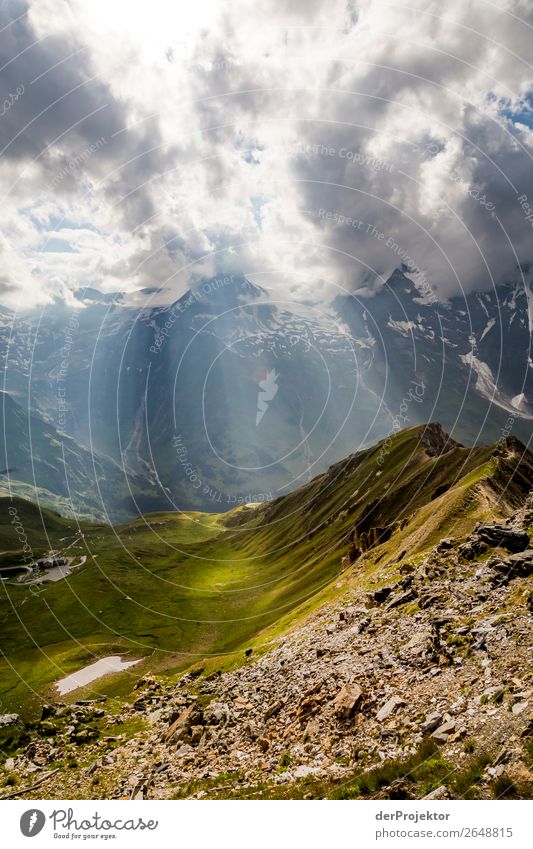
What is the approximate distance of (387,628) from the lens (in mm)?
33938

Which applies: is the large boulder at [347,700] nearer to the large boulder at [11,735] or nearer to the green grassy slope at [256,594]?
the green grassy slope at [256,594]

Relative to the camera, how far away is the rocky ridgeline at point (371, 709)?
719 inches

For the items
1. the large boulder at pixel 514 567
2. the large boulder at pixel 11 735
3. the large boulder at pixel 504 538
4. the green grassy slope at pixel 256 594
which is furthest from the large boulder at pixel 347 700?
the large boulder at pixel 11 735

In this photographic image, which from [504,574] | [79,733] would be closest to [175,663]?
[79,733]

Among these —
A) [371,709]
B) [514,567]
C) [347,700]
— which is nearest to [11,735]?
[347,700]

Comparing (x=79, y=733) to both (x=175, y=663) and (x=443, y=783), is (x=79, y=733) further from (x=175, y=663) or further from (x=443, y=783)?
(x=175, y=663)

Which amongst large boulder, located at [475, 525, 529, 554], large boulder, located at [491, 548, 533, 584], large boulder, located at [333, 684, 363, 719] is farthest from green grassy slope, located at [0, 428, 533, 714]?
large boulder, located at [333, 684, 363, 719]

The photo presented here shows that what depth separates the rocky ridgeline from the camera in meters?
18.3

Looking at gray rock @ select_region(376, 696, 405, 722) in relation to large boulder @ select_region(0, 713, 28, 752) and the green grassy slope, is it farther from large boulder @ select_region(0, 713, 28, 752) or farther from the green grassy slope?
large boulder @ select_region(0, 713, 28, 752)

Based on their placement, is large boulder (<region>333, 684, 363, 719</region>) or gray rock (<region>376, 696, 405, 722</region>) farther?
large boulder (<region>333, 684, 363, 719</region>)

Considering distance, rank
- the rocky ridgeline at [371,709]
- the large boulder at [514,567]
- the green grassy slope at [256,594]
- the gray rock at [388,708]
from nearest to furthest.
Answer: the rocky ridgeline at [371,709] < the gray rock at [388,708] < the large boulder at [514,567] < the green grassy slope at [256,594]

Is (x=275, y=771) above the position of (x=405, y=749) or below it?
below
